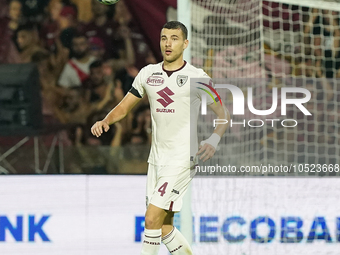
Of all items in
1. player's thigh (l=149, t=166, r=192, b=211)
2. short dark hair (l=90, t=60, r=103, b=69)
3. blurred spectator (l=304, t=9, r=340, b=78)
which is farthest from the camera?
short dark hair (l=90, t=60, r=103, b=69)

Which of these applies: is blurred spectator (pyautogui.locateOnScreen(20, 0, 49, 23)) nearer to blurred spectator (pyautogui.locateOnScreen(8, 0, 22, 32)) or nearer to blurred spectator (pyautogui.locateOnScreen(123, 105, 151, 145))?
blurred spectator (pyautogui.locateOnScreen(8, 0, 22, 32))

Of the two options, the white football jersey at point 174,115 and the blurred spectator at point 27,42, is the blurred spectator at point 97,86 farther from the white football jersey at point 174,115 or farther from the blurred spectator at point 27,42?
the white football jersey at point 174,115

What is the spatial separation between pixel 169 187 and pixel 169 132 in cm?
38

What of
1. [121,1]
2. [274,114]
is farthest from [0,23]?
[274,114]

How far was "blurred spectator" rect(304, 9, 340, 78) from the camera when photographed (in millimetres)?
5992

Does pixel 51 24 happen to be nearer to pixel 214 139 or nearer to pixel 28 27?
pixel 28 27

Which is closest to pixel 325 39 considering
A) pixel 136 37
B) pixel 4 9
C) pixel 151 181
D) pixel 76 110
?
pixel 136 37

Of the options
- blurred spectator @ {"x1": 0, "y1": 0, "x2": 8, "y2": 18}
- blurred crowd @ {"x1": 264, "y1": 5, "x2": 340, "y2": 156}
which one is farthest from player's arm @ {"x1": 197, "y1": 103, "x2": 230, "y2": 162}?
blurred spectator @ {"x1": 0, "y1": 0, "x2": 8, "y2": 18}

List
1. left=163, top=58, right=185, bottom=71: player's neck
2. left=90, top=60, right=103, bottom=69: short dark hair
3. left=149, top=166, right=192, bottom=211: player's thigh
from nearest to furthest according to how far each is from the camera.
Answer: left=149, top=166, right=192, bottom=211: player's thigh → left=163, top=58, right=185, bottom=71: player's neck → left=90, top=60, right=103, bottom=69: short dark hair

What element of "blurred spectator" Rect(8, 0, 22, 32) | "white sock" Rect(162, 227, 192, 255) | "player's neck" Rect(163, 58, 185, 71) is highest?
"blurred spectator" Rect(8, 0, 22, 32)

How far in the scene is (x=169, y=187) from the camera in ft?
12.8

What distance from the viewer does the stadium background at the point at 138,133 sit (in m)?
5.17

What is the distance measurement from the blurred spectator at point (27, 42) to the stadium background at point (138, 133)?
0.01 meters

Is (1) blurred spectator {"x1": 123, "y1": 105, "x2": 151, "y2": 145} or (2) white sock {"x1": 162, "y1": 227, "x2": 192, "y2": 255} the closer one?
(2) white sock {"x1": 162, "y1": 227, "x2": 192, "y2": 255}
